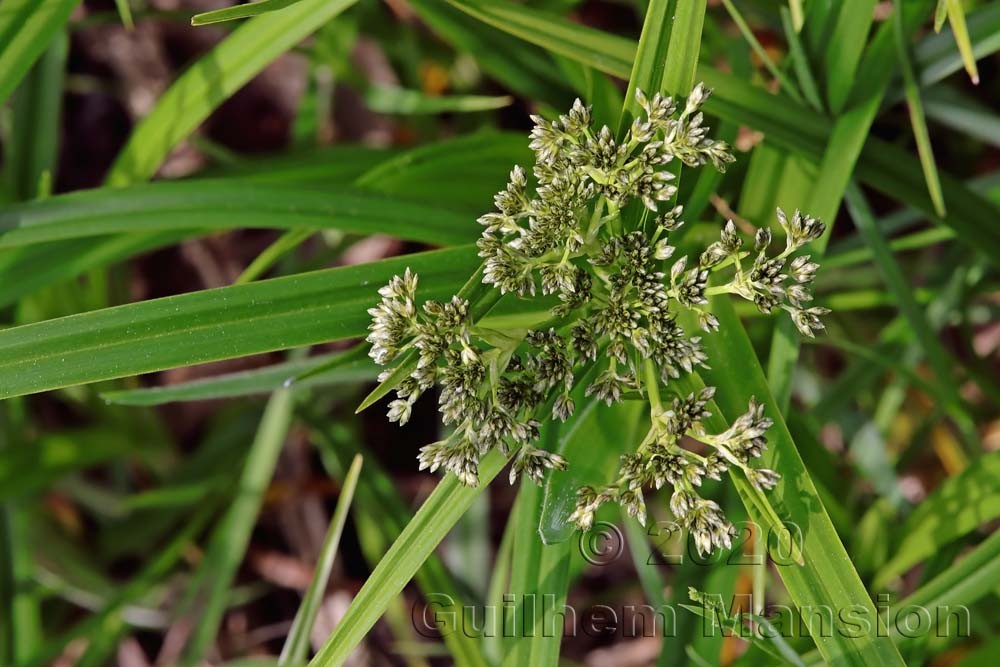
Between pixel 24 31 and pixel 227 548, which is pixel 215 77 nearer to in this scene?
pixel 24 31

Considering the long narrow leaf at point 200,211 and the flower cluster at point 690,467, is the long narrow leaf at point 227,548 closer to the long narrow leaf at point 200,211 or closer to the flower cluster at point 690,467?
the long narrow leaf at point 200,211

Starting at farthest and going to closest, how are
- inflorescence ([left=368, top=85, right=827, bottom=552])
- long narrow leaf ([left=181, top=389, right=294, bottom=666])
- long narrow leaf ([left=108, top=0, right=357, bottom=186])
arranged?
long narrow leaf ([left=181, top=389, right=294, bottom=666]) → long narrow leaf ([left=108, top=0, right=357, bottom=186]) → inflorescence ([left=368, top=85, right=827, bottom=552])

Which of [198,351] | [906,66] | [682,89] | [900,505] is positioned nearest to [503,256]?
[682,89]

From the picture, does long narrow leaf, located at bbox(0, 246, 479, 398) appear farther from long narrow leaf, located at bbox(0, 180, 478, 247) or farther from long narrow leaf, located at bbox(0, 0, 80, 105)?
long narrow leaf, located at bbox(0, 0, 80, 105)

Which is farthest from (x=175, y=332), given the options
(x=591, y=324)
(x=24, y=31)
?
(x=24, y=31)

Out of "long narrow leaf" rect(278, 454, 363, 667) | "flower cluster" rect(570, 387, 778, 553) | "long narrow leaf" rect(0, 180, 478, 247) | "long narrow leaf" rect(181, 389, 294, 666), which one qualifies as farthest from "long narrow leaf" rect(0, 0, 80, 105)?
"flower cluster" rect(570, 387, 778, 553)

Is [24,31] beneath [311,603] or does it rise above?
above

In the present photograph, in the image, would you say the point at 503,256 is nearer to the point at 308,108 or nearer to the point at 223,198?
the point at 223,198

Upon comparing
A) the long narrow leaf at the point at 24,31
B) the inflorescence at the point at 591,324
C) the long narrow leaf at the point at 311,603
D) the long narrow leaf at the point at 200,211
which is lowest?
the long narrow leaf at the point at 311,603

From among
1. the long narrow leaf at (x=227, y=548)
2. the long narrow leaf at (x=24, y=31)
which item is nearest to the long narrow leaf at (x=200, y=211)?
the long narrow leaf at (x=24, y=31)
